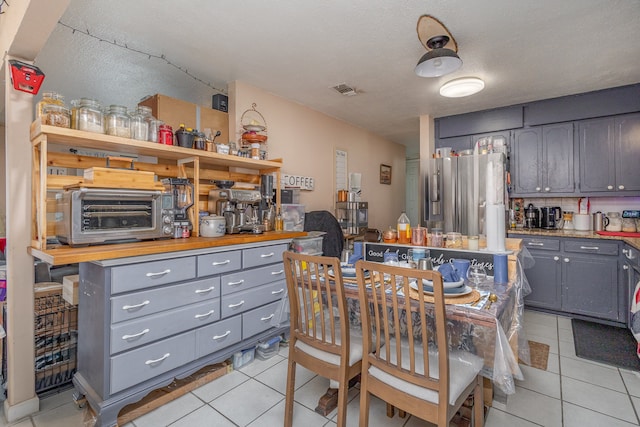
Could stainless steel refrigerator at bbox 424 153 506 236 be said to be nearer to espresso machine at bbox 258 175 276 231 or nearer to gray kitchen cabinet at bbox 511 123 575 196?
gray kitchen cabinet at bbox 511 123 575 196

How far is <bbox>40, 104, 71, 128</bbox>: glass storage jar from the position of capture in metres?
1.85

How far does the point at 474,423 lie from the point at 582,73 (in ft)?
11.6

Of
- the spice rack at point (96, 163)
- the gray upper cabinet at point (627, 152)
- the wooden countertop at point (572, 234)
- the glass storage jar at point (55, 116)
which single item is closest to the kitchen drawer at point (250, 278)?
the spice rack at point (96, 163)

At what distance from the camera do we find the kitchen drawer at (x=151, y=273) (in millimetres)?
1803

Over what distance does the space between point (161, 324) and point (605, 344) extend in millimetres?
3854

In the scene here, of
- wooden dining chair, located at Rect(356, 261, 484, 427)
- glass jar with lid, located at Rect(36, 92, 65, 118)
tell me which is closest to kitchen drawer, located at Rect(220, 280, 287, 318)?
wooden dining chair, located at Rect(356, 261, 484, 427)

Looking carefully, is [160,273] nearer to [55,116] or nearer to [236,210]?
[236,210]

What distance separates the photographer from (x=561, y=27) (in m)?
2.37

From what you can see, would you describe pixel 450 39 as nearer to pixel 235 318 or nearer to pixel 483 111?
pixel 483 111

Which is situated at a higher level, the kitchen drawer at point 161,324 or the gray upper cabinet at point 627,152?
the gray upper cabinet at point 627,152

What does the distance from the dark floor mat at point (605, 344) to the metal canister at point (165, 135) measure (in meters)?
3.87

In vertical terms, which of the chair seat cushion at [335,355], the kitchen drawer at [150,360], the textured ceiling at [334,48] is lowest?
the kitchen drawer at [150,360]

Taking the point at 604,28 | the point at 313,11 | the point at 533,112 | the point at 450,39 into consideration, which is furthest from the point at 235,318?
the point at 533,112

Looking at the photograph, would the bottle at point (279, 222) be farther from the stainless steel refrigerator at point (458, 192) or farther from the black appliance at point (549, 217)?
the black appliance at point (549, 217)
